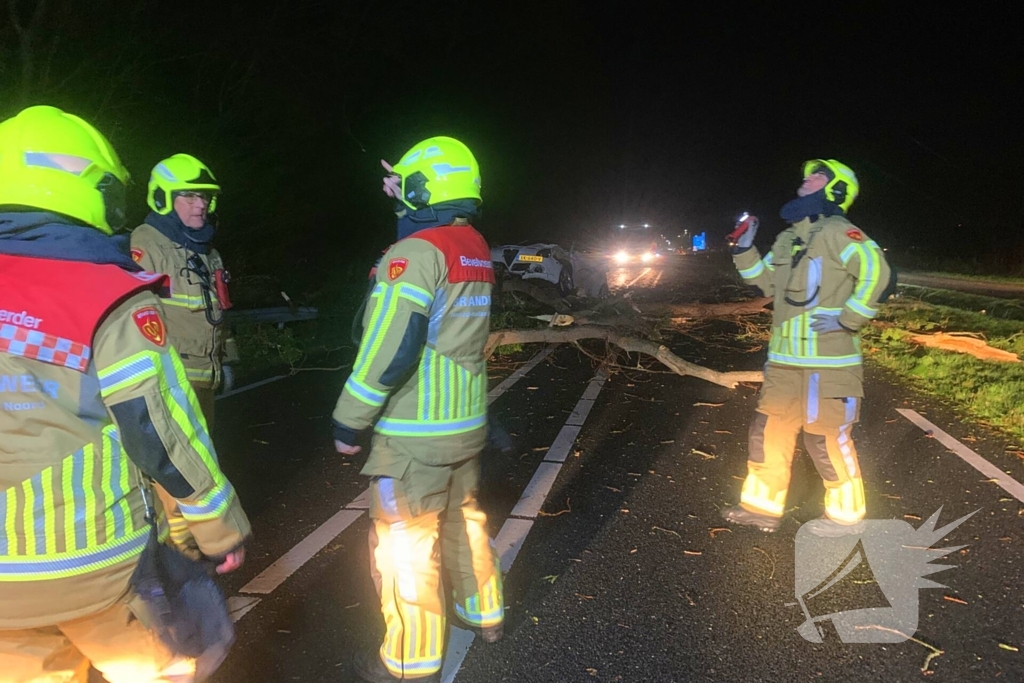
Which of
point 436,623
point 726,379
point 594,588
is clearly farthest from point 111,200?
point 726,379

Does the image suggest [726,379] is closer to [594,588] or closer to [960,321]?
[594,588]

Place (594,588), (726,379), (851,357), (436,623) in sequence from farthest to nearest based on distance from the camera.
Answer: (726,379) < (851,357) < (594,588) < (436,623)

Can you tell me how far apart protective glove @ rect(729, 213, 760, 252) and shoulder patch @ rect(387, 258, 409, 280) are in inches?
105

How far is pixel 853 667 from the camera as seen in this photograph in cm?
290

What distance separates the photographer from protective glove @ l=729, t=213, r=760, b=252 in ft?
14.3

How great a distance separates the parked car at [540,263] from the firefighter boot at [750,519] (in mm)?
11643

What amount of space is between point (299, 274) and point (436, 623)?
15.3 meters

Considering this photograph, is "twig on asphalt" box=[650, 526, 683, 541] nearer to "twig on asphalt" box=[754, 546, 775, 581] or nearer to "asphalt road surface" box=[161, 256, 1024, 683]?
"asphalt road surface" box=[161, 256, 1024, 683]

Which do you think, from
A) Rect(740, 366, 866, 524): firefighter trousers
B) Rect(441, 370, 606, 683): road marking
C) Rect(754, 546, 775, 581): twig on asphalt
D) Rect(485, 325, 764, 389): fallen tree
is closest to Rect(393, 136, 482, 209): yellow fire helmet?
Rect(441, 370, 606, 683): road marking

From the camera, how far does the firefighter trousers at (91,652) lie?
1.68 m

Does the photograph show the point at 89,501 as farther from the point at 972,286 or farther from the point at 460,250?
the point at 972,286

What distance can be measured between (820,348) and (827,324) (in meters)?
0.15

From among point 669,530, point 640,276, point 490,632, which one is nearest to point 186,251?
point 490,632

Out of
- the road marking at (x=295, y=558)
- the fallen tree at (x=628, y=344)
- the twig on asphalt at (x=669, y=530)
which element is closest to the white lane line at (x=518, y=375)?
the fallen tree at (x=628, y=344)
